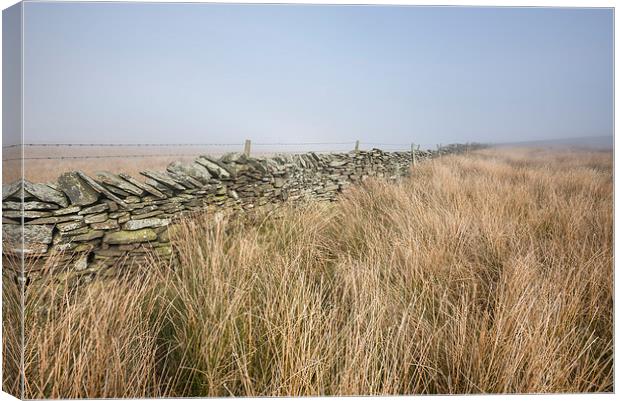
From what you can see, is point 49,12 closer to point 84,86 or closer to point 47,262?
point 84,86

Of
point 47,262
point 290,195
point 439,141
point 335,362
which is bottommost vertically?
point 335,362

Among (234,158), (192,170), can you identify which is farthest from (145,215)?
(234,158)

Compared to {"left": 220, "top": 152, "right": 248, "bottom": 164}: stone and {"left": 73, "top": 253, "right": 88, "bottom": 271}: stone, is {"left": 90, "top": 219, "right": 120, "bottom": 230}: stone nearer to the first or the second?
{"left": 73, "top": 253, "right": 88, "bottom": 271}: stone

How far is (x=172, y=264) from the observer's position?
113 inches

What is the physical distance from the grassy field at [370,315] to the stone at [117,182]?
1.22 ft

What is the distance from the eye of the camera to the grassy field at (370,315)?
220cm

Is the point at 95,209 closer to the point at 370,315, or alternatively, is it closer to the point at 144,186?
the point at 144,186

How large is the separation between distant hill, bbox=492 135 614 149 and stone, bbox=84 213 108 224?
2398mm

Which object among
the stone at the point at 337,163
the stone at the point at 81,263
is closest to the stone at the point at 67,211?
the stone at the point at 81,263

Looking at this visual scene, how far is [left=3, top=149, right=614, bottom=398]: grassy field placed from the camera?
2203 mm

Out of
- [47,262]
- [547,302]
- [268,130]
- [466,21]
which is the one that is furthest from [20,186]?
[547,302]

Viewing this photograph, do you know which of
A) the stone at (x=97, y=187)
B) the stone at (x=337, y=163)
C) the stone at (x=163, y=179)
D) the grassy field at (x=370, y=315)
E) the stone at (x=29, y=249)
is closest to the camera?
the grassy field at (x=370, y=315)

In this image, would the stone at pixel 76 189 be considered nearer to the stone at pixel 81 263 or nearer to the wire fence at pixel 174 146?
the wire fence at pixel 174 146

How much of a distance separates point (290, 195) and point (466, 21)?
1899 mm
